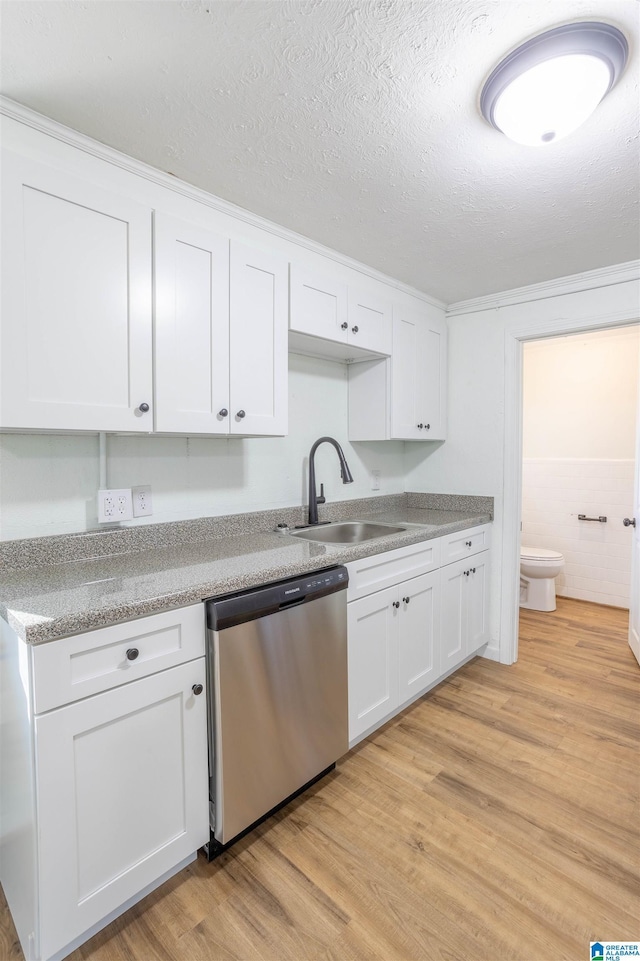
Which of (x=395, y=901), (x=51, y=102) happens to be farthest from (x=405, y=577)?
(x=51, y=102)

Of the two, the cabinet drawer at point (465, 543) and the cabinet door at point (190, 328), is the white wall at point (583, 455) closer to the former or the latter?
the cabinet drawer at point (465, 543)

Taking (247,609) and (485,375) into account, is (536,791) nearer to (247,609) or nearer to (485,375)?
(247,609)

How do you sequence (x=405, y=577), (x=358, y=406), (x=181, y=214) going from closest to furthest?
(x=181, y=214) < (x=405, y=577) < (x=358, y=406)

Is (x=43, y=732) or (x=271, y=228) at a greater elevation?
(x=271, y=228)

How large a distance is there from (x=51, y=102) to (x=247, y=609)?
1.56 meters

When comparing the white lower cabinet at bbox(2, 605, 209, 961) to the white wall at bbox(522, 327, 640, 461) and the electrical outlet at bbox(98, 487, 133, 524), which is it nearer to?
the electrical outlet at bbox(98, 487, 133, 524)

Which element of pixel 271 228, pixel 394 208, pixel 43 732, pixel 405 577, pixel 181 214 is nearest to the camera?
pixel 43 732

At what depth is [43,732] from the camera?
1.05 m

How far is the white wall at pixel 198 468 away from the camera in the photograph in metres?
1.52

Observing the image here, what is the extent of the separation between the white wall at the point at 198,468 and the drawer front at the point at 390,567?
2.15ft

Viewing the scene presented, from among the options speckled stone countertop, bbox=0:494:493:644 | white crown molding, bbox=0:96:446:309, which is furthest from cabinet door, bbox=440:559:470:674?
white crown molding, bbox=0:96:446:309

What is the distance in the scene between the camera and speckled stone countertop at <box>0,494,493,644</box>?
111cm

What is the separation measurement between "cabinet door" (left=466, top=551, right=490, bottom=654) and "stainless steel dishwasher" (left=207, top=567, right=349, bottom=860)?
1.16m

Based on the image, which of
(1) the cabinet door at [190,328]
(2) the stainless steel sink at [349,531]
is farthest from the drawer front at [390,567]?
(1) the cabinet door at [190,328]
